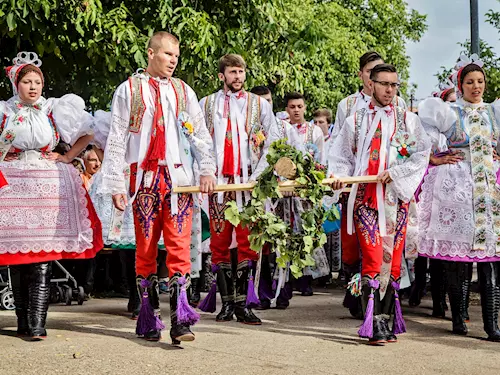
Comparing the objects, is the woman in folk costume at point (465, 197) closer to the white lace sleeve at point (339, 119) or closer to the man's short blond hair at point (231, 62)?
the white lace sleeve at point (339, 119)

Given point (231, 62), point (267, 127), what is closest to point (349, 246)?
point (267, 127)

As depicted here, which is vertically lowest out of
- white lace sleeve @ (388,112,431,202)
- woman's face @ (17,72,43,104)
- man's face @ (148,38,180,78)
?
white lace sleeve @ (388,112,431,202)

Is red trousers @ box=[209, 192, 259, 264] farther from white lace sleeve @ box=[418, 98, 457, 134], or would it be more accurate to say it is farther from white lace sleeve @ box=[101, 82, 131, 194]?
white lace sleeve @ box=[418, 98, 457, 134]

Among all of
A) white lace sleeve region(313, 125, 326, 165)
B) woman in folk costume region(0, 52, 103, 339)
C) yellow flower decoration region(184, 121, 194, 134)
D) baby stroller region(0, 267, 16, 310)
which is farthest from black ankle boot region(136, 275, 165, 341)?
white lace sleeve region(313, 125, 326, 165)

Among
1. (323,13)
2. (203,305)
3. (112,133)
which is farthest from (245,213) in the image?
(323,13)

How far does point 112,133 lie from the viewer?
6527mm

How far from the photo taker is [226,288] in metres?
7.96

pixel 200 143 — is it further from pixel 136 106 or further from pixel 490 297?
pixel 490 297

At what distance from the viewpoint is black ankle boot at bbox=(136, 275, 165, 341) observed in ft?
21.8

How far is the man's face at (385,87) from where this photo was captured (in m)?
7.07

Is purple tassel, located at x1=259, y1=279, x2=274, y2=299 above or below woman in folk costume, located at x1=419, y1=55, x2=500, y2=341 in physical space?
below

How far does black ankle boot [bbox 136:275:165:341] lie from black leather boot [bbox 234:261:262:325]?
1.25 m

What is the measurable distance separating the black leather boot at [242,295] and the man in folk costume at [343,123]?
0.86 metres

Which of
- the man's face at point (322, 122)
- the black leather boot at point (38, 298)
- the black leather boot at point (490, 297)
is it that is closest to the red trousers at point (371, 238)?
the black leather boot at point (490, 297)
